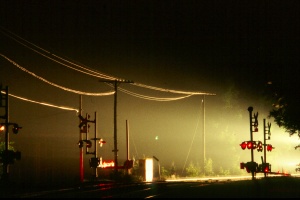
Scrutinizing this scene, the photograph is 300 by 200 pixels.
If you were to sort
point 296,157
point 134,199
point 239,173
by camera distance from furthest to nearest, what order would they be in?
point 296,157 → point 239,173 → point 134,199

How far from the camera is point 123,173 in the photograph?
165 feet

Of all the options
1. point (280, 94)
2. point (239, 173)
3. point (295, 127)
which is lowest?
point (239, 173)

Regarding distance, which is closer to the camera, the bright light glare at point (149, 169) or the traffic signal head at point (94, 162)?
the traffic signal head at point (94, 162)

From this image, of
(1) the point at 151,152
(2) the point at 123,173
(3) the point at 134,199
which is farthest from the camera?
(1) the point at 151,152

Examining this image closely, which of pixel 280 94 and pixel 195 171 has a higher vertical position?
pixel 280 94

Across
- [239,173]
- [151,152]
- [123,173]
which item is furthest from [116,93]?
[151,152]

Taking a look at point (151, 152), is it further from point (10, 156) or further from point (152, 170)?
point (10, 156)

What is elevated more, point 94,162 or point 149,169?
point 94,162

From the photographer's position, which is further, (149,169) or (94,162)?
(149,169)

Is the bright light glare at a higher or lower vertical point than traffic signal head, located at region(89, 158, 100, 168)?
lower

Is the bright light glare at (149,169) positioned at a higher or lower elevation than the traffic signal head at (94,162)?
lower

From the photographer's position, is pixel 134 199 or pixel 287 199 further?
pixel 134 199

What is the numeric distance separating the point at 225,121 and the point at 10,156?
198ft

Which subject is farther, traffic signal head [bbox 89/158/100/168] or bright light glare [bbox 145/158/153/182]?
bright light glare [bbox 145/158/153/182]
